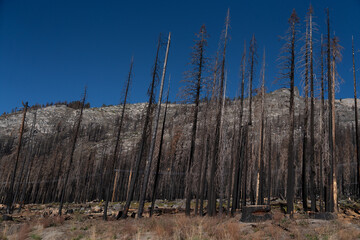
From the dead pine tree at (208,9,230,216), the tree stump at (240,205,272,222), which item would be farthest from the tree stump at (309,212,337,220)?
the dead pine tree at (208,9,230,216)

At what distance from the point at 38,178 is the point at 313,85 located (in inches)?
1939

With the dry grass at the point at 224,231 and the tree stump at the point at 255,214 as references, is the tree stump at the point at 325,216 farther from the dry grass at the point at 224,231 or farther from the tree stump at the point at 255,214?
the tree stump at the point at 255,214

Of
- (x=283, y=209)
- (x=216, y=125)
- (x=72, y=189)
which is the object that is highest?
(x=216, y=125)

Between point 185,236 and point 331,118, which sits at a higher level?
point 331,118

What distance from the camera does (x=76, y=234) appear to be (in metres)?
10.5

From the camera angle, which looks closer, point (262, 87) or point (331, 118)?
point (331, 118)

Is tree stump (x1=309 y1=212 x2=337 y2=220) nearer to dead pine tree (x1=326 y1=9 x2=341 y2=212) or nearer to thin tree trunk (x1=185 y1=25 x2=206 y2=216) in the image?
dead pine tree (x1=326 y1=9 x2=341 y2=212)

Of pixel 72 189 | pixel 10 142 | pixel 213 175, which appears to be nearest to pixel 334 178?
pixel 213 175

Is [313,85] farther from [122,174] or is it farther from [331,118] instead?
[122,174]

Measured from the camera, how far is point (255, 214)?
11430mm

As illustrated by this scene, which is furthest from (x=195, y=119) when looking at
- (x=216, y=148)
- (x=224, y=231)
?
(x=224, y=231)

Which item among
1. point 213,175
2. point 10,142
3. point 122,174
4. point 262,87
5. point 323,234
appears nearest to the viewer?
point 323,234

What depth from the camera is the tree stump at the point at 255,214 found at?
11.3 metres

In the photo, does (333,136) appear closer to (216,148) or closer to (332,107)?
(332,107)
